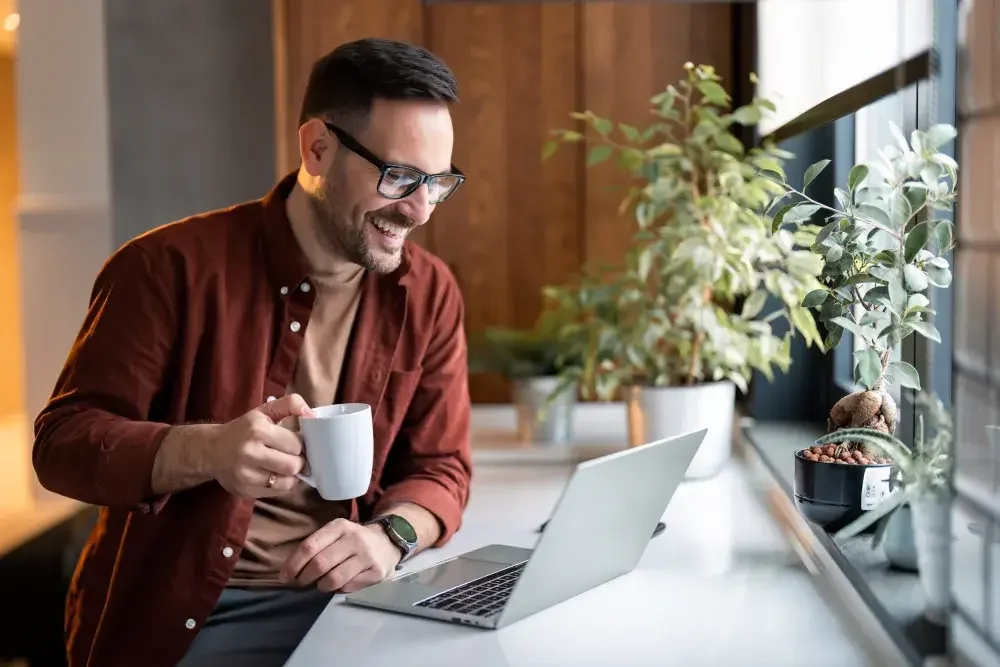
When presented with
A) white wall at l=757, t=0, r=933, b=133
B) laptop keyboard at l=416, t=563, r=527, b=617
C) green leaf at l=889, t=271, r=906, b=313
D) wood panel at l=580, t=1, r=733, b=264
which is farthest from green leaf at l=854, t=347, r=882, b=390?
wood panel at l=580, t=1, r=733, b=264

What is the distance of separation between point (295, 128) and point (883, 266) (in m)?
1.82

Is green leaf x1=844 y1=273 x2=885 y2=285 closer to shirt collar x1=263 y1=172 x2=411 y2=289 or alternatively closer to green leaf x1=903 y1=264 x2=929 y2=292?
green leaf x1=903 y1=264 x2=929 y2=292

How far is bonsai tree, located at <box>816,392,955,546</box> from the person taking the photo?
1.00 m

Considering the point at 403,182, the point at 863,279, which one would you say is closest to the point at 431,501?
the point at 403,182

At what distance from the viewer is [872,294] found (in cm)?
127

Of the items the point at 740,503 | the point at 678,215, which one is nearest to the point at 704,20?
the point at 678,215

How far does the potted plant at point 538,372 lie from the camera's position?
235cm

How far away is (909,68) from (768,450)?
1.04 meters

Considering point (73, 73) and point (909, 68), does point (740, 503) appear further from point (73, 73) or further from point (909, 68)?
point (73, 73)

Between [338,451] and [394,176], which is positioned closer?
[338,451]

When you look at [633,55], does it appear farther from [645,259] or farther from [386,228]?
[386,228]

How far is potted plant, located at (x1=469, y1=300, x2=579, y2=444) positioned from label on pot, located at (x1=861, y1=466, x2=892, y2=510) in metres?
1.03

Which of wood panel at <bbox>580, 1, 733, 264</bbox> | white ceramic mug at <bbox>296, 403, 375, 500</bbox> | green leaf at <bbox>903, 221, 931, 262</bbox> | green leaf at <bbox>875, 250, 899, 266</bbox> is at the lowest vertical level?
white ceramic mug at <bbox>296, 403, 375, 500</bbox>

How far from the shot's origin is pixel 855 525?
124 centimetres
